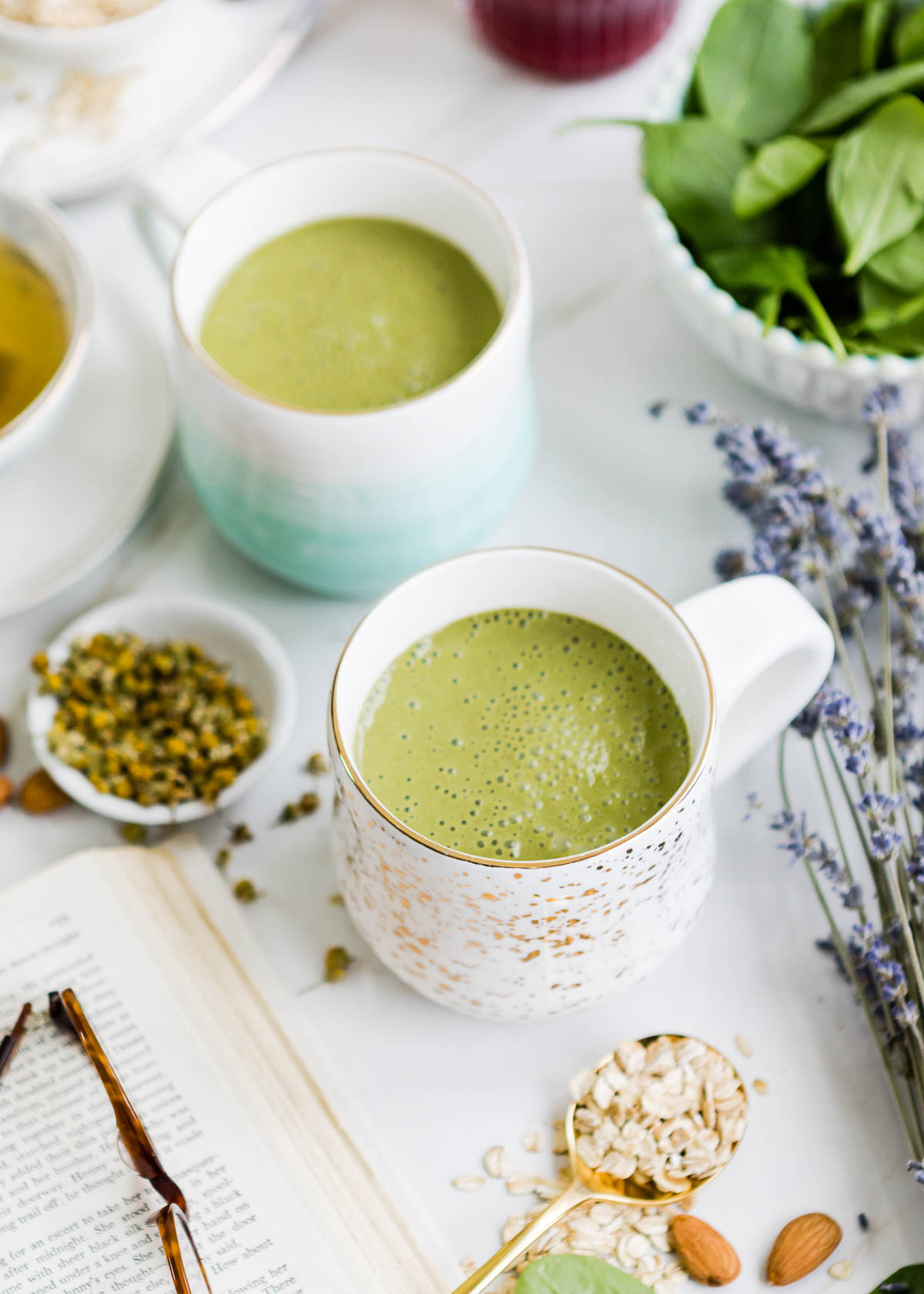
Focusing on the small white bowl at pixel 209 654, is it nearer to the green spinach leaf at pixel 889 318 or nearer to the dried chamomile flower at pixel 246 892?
the dried chamomile flower at pixel 246 892

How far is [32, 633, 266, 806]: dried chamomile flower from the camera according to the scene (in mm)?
857

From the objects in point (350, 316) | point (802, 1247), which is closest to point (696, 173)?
point (350, 316)

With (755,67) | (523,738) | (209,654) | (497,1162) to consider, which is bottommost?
(497,1162)

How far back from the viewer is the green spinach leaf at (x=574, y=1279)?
682 mm

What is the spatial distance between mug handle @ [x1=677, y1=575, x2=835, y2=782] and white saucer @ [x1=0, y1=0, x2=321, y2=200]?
709 mm

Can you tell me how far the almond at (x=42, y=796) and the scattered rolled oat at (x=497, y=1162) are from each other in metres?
0.37

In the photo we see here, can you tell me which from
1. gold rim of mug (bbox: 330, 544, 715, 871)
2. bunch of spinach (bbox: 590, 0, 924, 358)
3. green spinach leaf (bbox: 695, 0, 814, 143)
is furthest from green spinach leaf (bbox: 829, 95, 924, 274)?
gold rim of mug (bbox: 330, 544, 715, 871)

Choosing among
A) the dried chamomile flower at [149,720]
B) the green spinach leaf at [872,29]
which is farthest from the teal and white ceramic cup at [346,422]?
the green spinach leaf at [872,29]

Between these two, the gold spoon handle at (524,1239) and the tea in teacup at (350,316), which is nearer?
the gold spoon handle at (524,1239)

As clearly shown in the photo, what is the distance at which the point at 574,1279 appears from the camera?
0.69 m

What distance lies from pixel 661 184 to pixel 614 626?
383 mm

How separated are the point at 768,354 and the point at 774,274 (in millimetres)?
56

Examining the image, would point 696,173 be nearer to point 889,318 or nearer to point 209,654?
point 889,318

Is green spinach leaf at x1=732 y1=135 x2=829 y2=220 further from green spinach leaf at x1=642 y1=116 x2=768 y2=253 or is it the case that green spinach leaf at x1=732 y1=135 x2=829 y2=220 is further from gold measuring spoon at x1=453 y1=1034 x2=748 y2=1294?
gold measuring spoon at x1=453 y1=1034 x2=748 y2=1294
